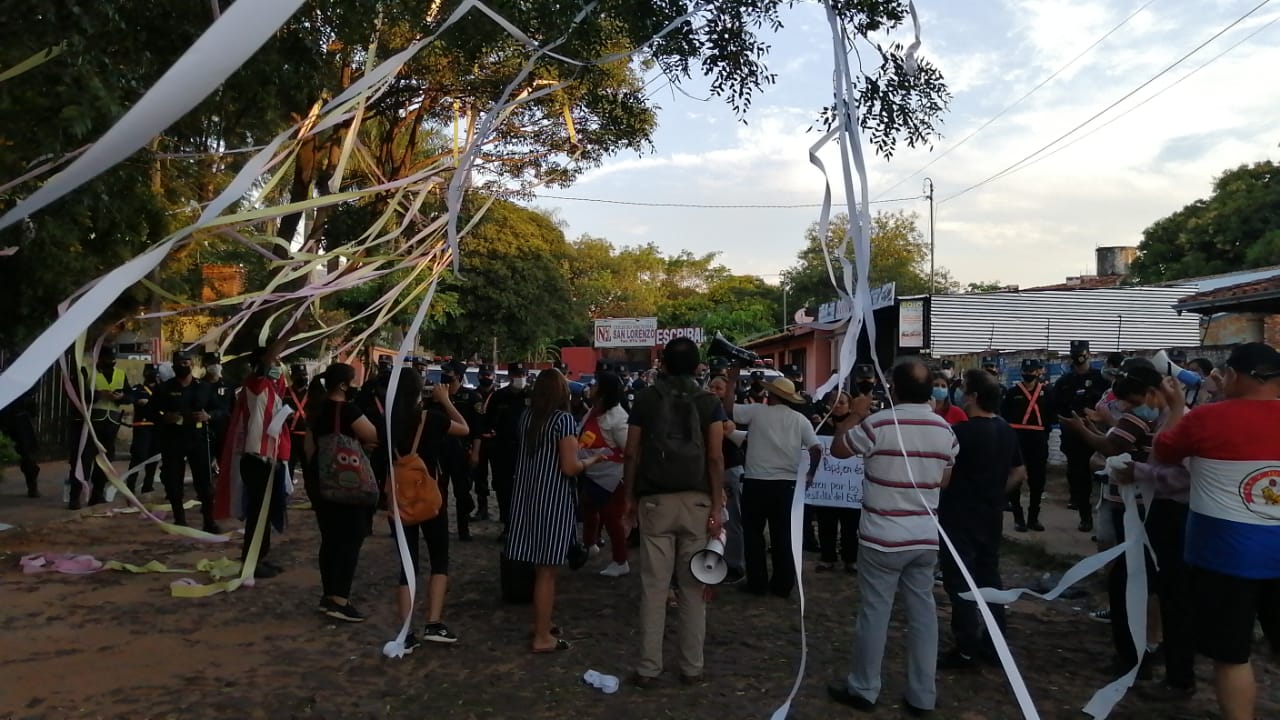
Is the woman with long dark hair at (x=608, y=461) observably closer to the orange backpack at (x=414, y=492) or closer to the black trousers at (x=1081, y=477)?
the orange backpack at (x=414, y=492)

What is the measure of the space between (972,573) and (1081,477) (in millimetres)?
5259

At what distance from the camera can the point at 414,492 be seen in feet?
17.3

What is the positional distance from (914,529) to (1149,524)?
4.72 ft

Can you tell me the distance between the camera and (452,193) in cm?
418

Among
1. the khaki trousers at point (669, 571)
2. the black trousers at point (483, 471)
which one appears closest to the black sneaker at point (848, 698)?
the khaki trousers at point (669, 571)

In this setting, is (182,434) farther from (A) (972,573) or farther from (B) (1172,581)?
(B) (1172,581)

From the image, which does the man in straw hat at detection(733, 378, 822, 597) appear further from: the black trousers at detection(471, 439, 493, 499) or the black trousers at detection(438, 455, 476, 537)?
the black trousers at detection(471, 439, 493, 499)

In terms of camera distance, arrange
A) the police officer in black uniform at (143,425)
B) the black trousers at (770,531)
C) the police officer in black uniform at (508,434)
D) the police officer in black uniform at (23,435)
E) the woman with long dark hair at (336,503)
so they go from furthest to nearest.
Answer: the police officer in black uniform at (23,435) → the police officer in black uniform at (143,425) → the police officer in black uniform at (508,434) → the black trousers at (770,531) → the woman with long dark hair at (336,503)

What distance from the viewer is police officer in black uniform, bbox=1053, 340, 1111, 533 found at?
31.0ft

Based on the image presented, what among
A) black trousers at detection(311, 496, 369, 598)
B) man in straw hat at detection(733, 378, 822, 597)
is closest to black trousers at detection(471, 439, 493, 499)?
black trousers at detection(311, 496, 369, 598)

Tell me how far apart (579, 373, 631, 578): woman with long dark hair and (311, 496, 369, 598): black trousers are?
1805mm

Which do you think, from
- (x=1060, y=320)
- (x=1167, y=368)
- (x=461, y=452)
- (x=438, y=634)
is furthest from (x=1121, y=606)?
(x=1060, y=320)

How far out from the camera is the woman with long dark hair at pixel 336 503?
18.6 ft

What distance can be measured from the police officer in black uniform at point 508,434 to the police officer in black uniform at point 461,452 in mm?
307
